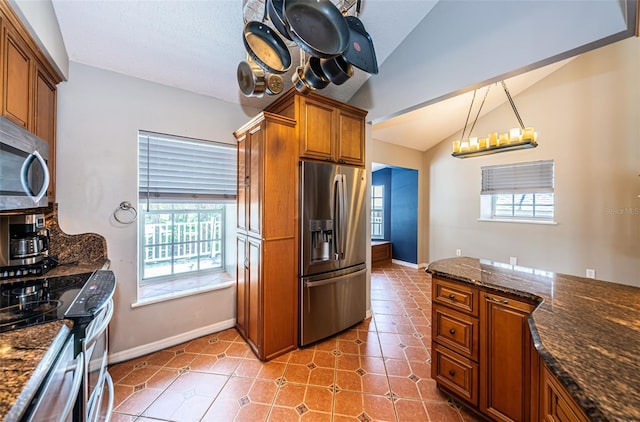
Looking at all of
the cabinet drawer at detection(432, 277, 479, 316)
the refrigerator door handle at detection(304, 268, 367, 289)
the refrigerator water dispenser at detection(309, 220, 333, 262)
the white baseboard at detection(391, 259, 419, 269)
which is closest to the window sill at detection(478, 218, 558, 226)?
the white baseboard at detection(391, 259, 419, 269)

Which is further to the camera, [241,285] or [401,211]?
[401,211]

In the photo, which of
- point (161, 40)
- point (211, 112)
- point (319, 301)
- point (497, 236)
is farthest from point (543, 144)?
point (161, 40)

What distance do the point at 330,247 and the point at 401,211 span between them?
3.70 metres

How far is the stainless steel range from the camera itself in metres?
0.81

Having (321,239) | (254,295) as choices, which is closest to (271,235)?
(321,239)

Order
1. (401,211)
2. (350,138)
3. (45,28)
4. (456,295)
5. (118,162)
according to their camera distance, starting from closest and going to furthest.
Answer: (45,28) < (456,295) < (118,162) < (350,138) < (401,211)

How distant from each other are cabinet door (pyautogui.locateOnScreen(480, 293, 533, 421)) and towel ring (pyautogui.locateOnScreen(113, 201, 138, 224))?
2835mm

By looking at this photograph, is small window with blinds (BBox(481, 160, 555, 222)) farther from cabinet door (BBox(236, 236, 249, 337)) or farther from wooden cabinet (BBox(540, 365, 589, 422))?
cabinet door (BBox(236, 236, 249, 337))

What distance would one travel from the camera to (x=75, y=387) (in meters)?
1.01

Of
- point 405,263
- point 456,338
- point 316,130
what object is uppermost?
point 316,130

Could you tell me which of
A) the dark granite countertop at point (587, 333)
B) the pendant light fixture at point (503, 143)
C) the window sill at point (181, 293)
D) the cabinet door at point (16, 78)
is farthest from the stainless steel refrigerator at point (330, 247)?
the cabinet door at point (16, 78)

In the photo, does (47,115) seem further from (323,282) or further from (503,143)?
(503,143)

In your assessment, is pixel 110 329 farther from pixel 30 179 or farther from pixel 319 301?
pixel 319 301

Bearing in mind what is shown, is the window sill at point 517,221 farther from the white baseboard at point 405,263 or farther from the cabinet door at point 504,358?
the cabinet door at point 504,358
